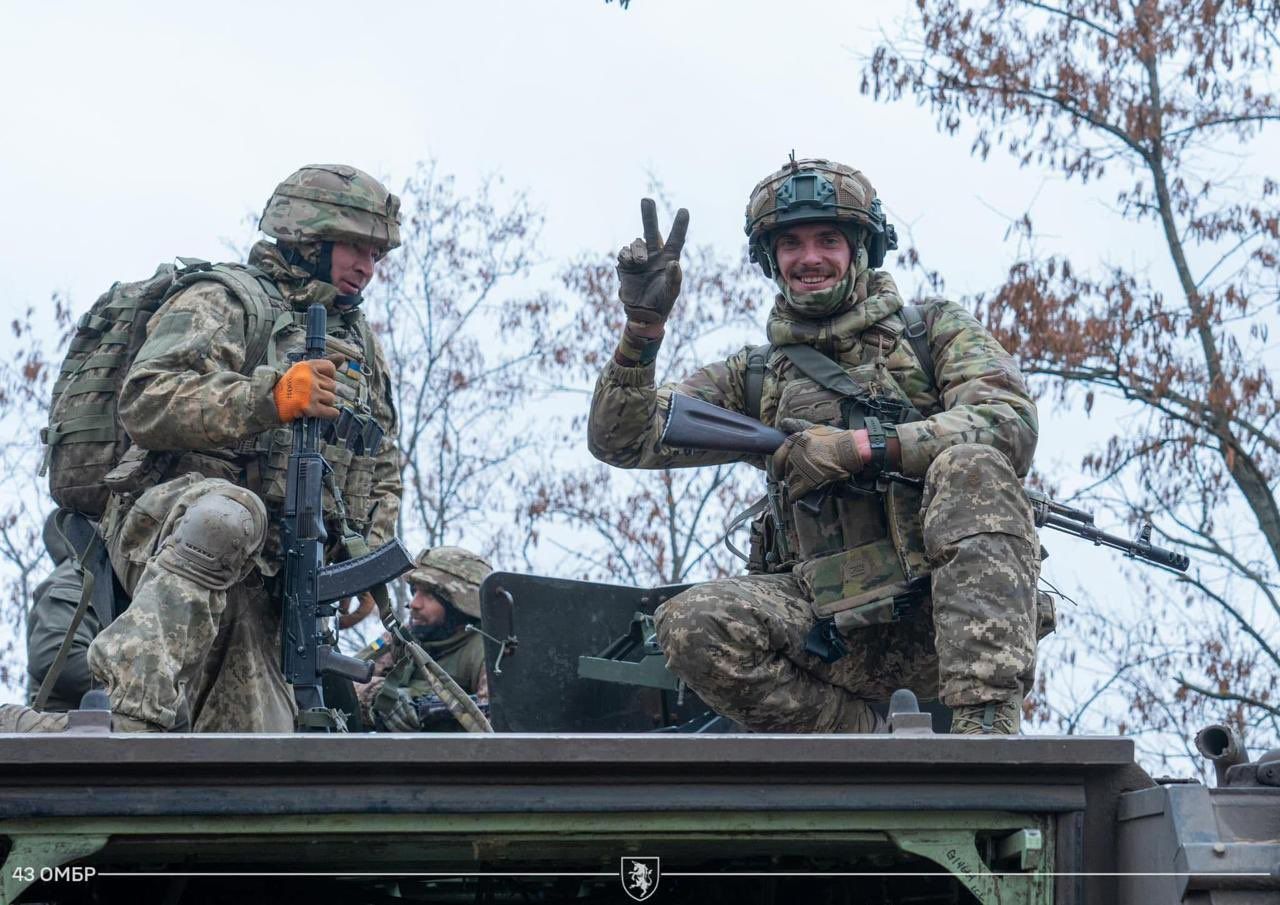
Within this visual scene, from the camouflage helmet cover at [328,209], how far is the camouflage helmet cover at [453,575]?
354 cm

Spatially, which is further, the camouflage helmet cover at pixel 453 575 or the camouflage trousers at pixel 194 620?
the camouflage helmet cover at pixel 453 575

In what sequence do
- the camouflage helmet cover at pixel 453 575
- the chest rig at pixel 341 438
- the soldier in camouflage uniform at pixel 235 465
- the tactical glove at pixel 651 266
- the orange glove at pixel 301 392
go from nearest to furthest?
1. the soldier in camouflage uniform at pixel 235 465
2. the tactical glove at pixel 651 266
3. the orange glove at pixel 301 392
4. the chest rig at pixel 341 438
5. the camouflage helmet cover at pixel 453 575

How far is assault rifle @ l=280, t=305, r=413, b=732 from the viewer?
6.02m

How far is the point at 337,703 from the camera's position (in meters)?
6.95

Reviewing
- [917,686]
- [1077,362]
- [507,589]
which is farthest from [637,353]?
Result: [1077,362]

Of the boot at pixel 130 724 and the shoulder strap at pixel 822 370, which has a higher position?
the shoulder strap at pixel 822 370

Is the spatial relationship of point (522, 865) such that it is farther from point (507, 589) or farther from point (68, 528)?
point (68, 528)

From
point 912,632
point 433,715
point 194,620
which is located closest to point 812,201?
point 912,632

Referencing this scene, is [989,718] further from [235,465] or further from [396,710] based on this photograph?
[396,710]

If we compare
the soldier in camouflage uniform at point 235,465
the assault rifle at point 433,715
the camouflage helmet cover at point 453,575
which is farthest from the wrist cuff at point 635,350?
the camouflage helmet cover at point 453,575

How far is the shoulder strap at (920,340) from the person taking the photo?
5906mm

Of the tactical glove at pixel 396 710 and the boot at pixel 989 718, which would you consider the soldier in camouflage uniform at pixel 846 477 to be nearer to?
the boot at pixel 989 718

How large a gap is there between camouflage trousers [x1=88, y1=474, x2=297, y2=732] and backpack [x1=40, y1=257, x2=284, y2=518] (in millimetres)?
251

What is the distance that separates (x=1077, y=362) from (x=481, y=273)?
7104 millimetres
